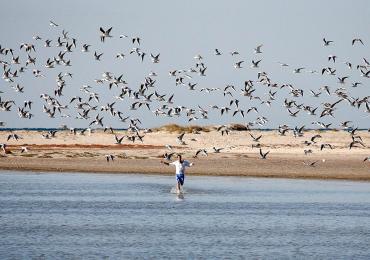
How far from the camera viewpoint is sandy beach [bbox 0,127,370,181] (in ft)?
174

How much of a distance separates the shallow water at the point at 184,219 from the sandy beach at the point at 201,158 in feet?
15.8

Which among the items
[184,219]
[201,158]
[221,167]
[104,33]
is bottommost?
[184,219]

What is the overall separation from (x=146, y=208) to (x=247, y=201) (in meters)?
4.88

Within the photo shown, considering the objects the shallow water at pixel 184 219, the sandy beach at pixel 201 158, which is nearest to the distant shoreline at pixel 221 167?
the sandy beach at pixel 201 158

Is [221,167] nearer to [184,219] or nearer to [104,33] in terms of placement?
[104,33]

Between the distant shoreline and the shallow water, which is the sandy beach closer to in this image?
the distant shoreline

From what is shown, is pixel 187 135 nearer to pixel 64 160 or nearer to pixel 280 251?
pixel 64 160

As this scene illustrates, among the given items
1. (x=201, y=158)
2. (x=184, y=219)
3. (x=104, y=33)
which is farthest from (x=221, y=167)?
(x=184, y=219)

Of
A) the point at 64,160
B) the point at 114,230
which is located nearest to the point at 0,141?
the point at 64,160

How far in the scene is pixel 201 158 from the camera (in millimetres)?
59844

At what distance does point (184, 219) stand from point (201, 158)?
27829 millimetres

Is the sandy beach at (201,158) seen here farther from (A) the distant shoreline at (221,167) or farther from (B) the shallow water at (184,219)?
(B) the shallow water at (184,219)

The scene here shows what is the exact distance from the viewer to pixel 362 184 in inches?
1841

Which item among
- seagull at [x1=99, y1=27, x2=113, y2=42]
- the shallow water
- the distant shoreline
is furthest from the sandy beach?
seagull at [x1=99, y1=27, x2=113, y2=42]
